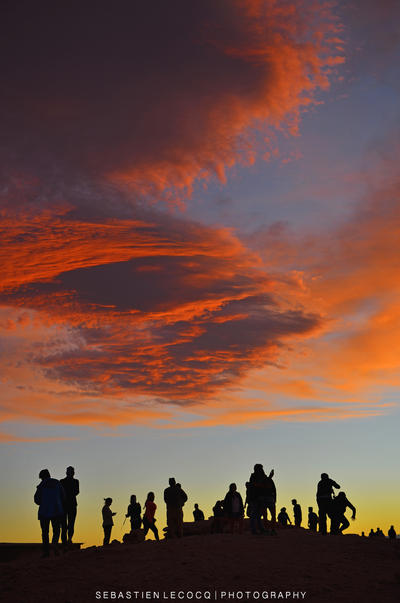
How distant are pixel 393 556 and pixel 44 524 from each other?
30.8 ft

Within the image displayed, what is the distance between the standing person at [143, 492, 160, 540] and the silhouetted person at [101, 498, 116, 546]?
4.61 ft

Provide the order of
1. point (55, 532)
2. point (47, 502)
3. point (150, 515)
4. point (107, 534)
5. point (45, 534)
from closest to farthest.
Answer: point (47, 502) < point (45, 534) < point (55, 532) < point (107, 534) < point (150, 515)

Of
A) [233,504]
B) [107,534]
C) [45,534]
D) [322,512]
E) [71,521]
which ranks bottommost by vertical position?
[45,534]

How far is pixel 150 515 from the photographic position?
23484 mm

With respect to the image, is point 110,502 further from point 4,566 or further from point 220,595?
point 220,595

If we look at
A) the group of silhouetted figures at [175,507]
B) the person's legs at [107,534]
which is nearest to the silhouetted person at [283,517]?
the group of silhouetted figures at [175,507]

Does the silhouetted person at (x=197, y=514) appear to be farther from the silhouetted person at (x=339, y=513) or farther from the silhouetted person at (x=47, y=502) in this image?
the silhouetted person at (x=47, y=502)

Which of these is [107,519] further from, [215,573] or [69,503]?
[215,573]

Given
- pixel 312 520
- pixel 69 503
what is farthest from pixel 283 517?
pixel 69 503

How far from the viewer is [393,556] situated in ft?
60.2

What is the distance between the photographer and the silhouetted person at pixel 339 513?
21834 mm

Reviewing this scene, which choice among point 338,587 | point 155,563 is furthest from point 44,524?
point 338,587

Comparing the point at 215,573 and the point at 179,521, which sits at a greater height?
the point at 179,521

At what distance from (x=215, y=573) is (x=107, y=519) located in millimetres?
8064
